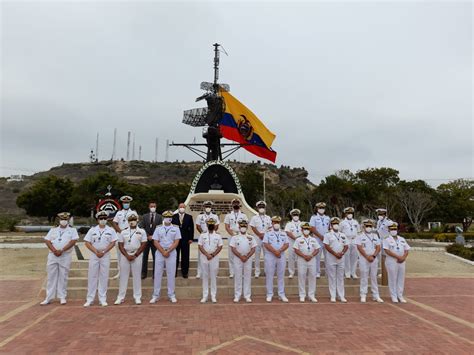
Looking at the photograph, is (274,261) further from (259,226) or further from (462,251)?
(462,251)

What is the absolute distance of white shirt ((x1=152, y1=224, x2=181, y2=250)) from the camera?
7812mm

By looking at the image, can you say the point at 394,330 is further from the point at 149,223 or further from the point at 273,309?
the point at 149,223

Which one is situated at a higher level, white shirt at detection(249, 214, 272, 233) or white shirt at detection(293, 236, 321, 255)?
white shirt at detection(249, 214, 272, 233)

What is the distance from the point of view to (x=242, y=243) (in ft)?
26.0

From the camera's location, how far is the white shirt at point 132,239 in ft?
24.9

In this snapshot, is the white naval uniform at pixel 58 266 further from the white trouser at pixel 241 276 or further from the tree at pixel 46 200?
the tree at pixel 46 200

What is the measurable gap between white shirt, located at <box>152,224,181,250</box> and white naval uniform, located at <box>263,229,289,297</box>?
1.99m

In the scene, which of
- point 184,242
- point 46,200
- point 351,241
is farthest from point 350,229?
point 46,200

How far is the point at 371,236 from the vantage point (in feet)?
27.3

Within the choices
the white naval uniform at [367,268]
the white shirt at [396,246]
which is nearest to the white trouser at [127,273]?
the white naval uniform at [367,268]

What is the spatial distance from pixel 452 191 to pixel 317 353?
5348 centimetres

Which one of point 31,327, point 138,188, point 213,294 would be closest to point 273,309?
point 213,294

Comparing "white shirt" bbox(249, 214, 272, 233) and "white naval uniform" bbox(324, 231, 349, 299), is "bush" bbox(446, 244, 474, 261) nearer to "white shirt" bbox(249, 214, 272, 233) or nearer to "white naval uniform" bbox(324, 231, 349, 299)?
"white naval uniform" bbox(324, 231, 349, 299)

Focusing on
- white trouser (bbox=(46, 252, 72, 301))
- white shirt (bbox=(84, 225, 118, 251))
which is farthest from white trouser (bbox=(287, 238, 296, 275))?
white trouser (bbox=(46, 252, 72, 301))
